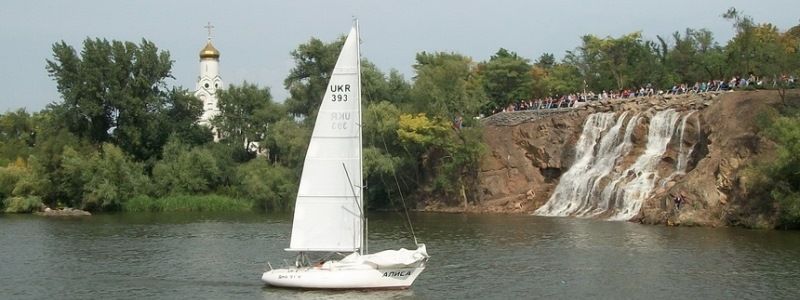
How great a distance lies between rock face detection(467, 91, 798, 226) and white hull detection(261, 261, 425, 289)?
97.8 ft

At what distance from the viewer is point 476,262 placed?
42812mm

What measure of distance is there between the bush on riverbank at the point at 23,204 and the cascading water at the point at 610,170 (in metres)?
43.5

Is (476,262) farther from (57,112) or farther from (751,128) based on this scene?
(57,112)

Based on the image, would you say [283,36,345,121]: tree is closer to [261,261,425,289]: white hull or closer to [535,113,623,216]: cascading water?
[535,113,623,216]: cascading water

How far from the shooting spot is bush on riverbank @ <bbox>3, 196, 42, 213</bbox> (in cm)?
8250

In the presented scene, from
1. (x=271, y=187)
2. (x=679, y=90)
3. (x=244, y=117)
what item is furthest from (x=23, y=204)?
(x=679, y=90)

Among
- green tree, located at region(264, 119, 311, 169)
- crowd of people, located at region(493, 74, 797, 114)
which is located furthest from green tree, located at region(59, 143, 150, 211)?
crowd of people, located at region(493, 74, 797, 114)

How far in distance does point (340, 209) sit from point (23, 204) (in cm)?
5725

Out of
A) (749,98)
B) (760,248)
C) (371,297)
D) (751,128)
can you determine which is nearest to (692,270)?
(760,248)

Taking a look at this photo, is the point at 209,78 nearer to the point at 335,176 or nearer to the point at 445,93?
the point at 445,93

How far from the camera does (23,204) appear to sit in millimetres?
82562

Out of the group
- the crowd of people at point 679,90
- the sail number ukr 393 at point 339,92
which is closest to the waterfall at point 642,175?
the crowd of people at point 679,90

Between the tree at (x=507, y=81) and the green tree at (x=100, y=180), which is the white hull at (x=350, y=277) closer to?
the green tree at (x=100, y=180)

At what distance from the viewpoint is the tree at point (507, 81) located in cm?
10500
